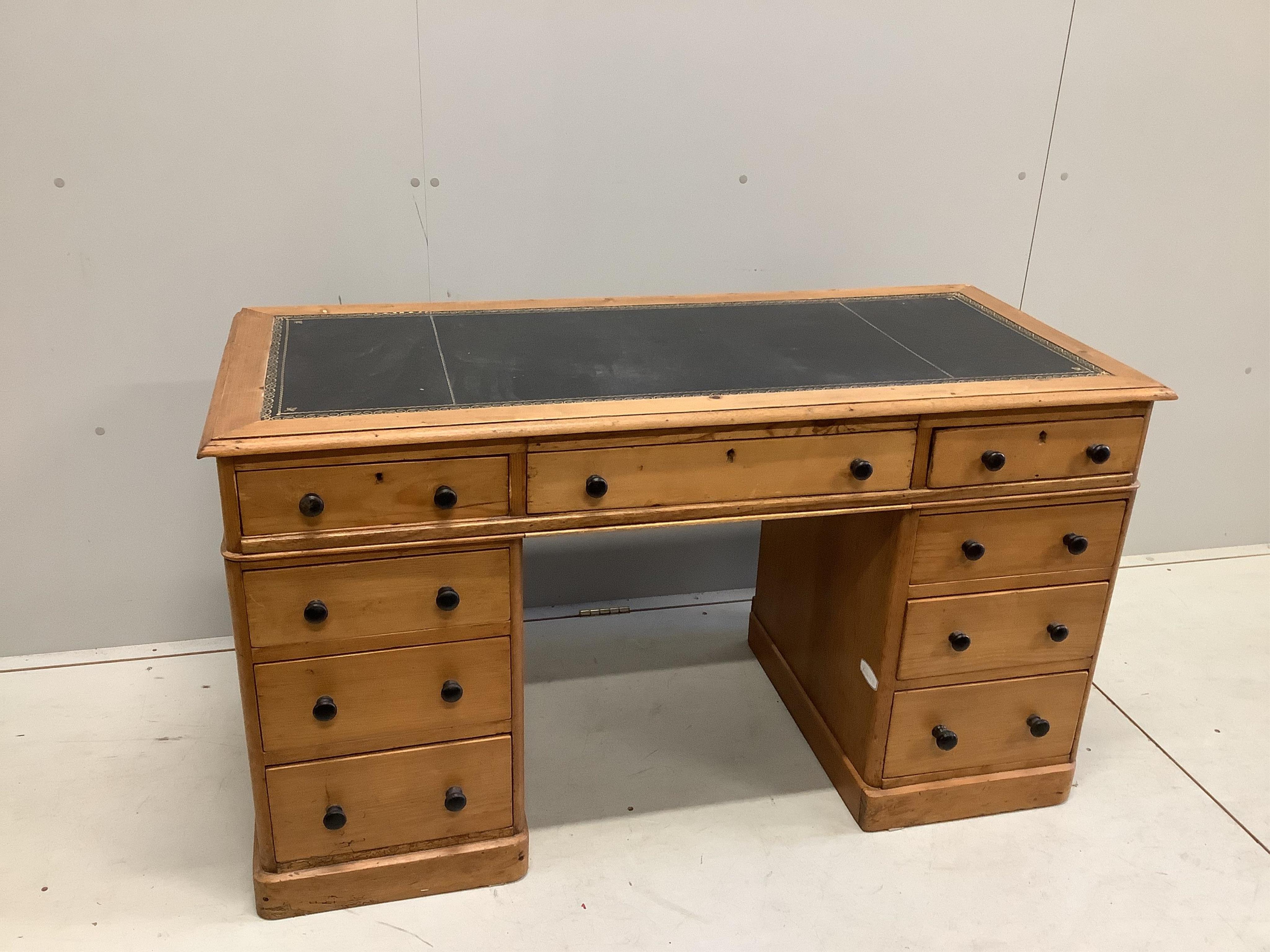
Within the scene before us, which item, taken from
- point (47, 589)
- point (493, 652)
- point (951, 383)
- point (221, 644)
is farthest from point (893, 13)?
point (47, 589)

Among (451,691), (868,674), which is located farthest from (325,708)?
(868,674)

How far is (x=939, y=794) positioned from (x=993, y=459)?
697 millimetres

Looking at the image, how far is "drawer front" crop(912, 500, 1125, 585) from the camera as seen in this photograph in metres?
1.94

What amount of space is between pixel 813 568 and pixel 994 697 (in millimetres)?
431

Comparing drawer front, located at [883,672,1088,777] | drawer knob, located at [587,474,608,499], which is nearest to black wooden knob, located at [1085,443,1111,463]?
drawer front, located at [883,672,1088,777]

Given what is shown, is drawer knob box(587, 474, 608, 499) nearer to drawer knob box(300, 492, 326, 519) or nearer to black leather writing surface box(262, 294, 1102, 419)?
black leather writing surface box(262, 294, 1102, 419)

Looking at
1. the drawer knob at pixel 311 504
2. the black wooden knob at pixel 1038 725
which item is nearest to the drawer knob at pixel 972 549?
the black wooden knob at pixel 1038 725

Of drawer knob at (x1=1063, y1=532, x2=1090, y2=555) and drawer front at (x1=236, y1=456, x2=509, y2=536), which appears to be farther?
drawer knob at (x1=1063, y1=532, x2=1090, y2=555)

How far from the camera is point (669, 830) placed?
6.91 ft

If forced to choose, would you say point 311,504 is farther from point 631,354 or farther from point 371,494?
point 631,354

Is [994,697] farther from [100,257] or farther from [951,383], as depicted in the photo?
[100,257]

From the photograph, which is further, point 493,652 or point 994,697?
point 994,697

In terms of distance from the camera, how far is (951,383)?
1.87 m

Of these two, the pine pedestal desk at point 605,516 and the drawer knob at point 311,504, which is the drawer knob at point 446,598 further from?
the drawer knob at point 311,504
